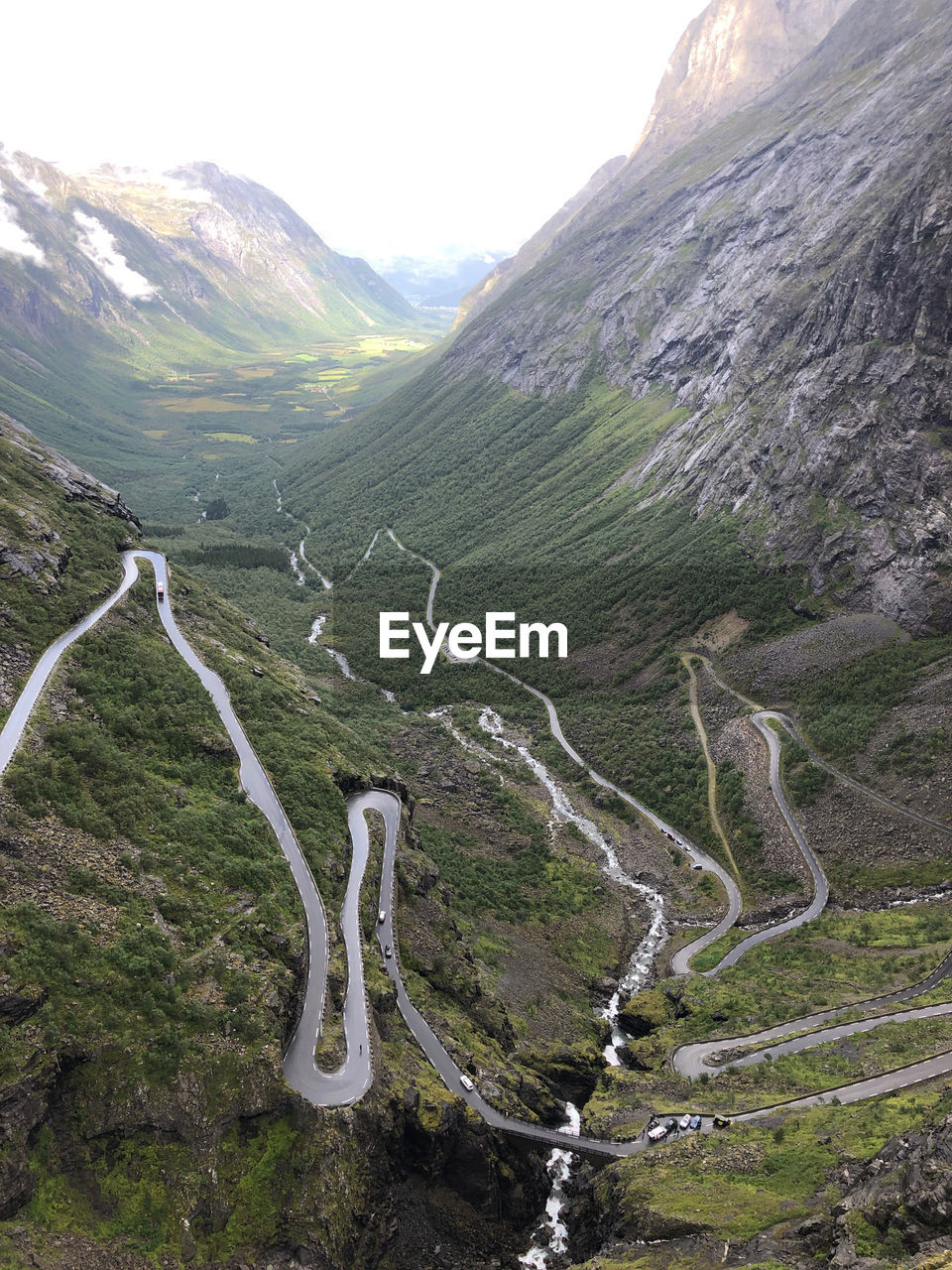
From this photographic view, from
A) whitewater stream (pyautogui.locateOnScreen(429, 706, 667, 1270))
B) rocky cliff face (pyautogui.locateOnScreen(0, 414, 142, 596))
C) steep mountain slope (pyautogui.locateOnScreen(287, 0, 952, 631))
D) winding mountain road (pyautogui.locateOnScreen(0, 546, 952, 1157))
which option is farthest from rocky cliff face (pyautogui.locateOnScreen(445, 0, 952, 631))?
rocky cliff face (pyautogui.locateOnScreen(0, 414, 142, 596))

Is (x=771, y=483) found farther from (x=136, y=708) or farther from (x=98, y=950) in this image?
(x=98, y=950)

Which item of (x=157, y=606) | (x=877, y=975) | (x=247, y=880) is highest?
(x=157, y=606)

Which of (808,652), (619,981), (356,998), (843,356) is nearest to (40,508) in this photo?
(356,998)

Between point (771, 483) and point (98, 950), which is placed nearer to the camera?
point (98, 950)

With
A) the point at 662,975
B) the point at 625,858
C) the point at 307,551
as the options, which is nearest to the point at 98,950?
the point at 662,975

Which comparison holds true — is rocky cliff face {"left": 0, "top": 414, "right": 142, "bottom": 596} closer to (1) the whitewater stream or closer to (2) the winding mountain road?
(2) the winding mountain road

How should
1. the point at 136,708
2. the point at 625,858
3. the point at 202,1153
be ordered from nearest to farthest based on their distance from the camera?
the point at 202,1153, the point at 136,708, the point at 625,858
